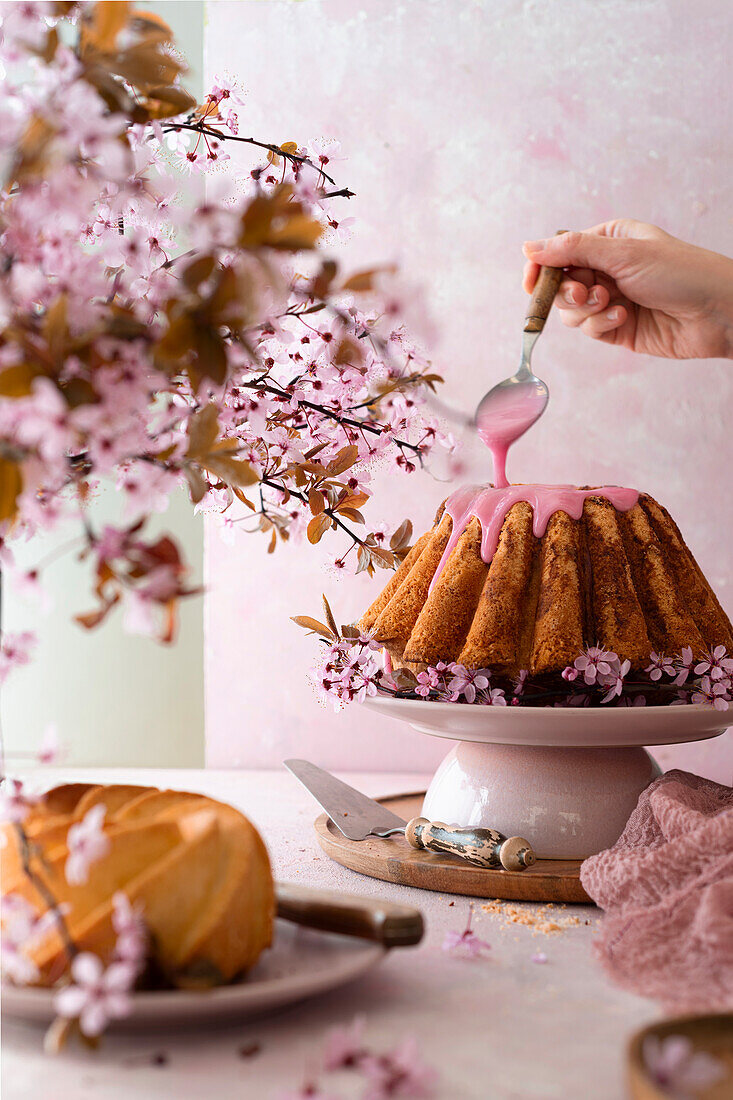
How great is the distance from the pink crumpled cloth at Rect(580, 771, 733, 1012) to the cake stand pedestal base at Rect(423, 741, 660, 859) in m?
0.06

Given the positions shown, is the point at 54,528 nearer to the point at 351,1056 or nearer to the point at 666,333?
the point at 351,1056

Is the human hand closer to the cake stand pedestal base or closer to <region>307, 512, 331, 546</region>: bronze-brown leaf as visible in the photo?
<region>307, 512, 331, 546</region>: bronze-brown leaf

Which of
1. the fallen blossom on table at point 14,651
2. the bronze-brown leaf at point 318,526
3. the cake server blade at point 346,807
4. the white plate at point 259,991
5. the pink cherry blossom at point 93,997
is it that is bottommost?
the cake server blade at point 346,807

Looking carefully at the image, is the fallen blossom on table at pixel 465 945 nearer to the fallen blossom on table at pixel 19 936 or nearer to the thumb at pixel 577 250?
the fallen blossom on table at pixel 19 936

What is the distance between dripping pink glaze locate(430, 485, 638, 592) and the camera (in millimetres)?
922

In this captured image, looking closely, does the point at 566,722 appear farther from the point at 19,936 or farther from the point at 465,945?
the point at 19,936

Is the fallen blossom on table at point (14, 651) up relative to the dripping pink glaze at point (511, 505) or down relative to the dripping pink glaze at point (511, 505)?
down

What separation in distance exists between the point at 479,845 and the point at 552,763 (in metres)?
0.10

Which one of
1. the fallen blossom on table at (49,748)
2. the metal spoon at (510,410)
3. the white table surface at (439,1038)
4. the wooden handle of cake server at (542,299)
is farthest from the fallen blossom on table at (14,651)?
the wooden handle of cake server at (542,299)

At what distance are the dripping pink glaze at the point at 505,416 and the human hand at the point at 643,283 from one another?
0.22m

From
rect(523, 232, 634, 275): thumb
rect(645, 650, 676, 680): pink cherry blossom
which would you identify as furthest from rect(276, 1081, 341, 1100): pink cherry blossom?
rect(523, 232, 634, 275): thumb

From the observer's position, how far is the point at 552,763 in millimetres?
874

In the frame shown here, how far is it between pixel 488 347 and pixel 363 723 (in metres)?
0.68

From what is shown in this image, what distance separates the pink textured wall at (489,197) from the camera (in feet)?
5.41
